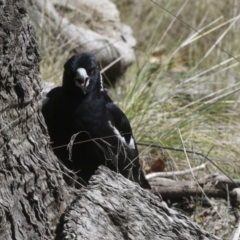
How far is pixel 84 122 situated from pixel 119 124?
0.23 metres

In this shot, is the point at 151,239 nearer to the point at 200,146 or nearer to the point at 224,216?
the point at 224,216

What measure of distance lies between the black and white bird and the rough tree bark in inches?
28.8

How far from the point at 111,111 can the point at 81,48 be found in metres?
1.72

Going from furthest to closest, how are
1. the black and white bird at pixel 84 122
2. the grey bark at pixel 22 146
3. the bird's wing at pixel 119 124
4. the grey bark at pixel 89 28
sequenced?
the grey bark at pixel 89 28
the bird's wing at pixel 119 124
the black and white bird at pixel 84 122
the grey bark at pixel 22 146

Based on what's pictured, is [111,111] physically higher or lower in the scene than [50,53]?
higher

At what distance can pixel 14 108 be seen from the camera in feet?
7.80

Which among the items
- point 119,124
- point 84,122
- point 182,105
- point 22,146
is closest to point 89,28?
point 182,105

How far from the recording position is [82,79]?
11.2 feet

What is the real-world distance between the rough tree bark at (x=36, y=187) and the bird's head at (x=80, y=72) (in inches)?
35.2

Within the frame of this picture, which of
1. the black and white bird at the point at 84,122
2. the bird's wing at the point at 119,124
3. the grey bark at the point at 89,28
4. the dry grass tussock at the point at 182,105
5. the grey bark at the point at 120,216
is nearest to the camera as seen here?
the grey bark at the point at 120,216

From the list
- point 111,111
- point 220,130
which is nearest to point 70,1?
point 220,130

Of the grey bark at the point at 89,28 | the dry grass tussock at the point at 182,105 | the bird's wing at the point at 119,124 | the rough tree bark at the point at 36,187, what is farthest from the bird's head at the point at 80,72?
the grey bark at the point at 89,28

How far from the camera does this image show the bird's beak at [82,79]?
341 cm

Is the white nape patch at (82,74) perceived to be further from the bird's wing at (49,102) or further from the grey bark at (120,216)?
the grey bark at (120,216)
